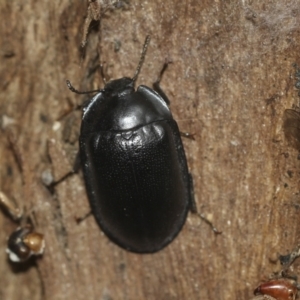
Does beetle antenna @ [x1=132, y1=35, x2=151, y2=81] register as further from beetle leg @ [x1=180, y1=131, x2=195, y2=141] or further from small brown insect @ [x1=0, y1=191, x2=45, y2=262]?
small brown insect @ [x1=0, y1=191, x2=45, y2=262]

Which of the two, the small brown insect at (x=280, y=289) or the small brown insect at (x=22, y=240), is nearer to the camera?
the small brown insect at (x=280, y=289)

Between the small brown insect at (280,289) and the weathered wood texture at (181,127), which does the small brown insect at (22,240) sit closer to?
the weathered wood texture at (181,127)

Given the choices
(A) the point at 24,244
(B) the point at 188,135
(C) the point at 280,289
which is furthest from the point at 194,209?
(A) the point at 24,244

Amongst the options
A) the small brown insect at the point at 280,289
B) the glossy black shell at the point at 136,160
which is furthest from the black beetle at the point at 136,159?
the small brown insect at the point at 280,289

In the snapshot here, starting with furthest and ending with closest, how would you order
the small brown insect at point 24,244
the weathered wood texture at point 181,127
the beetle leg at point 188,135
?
the small brown insect at point 24,244, the beetle leg at point 188,135, the weathered wood texture at point 181,127

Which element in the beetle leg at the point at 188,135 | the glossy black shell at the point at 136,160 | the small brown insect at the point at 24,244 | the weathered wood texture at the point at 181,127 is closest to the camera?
the weathered wood texture at the point at 181,127

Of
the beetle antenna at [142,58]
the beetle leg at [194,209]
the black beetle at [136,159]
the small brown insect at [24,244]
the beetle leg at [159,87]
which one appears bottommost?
the small brown insect at [24,244]

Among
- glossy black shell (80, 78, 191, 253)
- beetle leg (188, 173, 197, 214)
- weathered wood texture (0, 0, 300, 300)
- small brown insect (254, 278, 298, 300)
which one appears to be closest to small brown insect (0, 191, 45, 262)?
weathered wood texture (0, 0, 300, 300)
